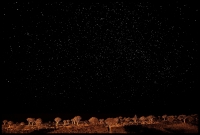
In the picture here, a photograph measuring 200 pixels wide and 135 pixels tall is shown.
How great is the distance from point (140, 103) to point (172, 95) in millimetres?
9114

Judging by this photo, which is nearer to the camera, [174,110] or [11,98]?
[11,98]

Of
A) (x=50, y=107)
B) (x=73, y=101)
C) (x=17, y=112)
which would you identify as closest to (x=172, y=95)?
(x=73, y=101)

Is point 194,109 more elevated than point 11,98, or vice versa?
point 11,98

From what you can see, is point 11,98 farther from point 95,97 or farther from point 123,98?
point 123,98

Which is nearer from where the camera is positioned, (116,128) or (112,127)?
(116,128)

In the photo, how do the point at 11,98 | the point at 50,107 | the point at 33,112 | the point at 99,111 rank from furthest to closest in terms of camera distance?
the point at 99,111
the point at 50,107
the point at 33,112
the point at 11,98

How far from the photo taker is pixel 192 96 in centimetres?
7169

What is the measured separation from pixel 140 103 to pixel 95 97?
506 inches

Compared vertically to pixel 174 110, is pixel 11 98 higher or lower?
Result: higher

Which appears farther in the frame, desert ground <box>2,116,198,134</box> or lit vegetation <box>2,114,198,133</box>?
lit vegetation <box>2,114,198,133</box>

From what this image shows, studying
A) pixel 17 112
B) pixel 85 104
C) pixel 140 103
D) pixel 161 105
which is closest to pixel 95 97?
pixel 85 104

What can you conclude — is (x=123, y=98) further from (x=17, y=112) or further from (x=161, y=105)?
(x=17, y=112)

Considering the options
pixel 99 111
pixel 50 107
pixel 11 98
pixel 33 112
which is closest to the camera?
pixel 11 98

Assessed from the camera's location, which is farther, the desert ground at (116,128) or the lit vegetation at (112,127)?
the lit vegetation at (112,127)
